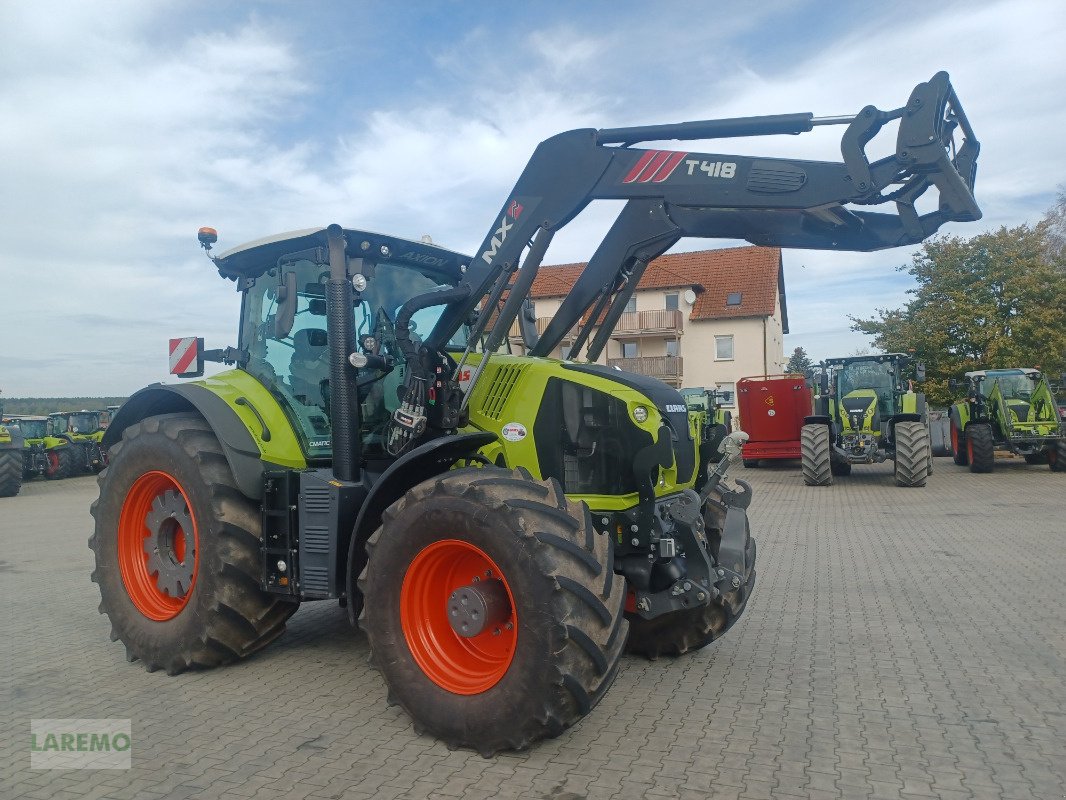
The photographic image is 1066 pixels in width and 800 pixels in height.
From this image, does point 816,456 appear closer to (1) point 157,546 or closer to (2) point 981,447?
(2) point 981,447

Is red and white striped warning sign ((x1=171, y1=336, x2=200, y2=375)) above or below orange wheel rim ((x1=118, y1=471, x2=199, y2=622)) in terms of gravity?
Answer: above

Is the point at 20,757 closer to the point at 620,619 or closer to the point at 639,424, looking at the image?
the point at 620,619

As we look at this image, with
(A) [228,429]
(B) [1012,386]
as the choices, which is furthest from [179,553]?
(B) [1012,386]

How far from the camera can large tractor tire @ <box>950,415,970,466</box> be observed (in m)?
21.4

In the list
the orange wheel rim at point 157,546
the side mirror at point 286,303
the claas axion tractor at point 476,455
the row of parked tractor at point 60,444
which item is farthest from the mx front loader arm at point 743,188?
the row of parked tractor at point 60,444

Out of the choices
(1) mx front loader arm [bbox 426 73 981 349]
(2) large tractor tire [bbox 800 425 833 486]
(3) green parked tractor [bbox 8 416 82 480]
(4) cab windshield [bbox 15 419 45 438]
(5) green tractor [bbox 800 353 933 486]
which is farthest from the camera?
(4) cab windshield [bbox 15 419 45 438]

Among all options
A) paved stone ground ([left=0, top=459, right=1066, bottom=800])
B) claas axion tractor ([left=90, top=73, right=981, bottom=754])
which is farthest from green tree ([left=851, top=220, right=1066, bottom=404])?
claas axion tractor ([left=90, top=73, right=981, bottom=754])

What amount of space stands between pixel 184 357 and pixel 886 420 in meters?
16.1

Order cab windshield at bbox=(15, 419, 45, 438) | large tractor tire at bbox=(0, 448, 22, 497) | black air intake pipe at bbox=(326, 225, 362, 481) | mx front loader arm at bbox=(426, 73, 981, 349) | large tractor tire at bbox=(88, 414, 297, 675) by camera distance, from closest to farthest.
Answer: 1. mx front loader arm at bbox=(426, 73, 981, 349)
2. black air intake pipe at bbox=(326, 225, 362, 481)
3. large tractor tire at bbox=(88, 414, 297, 675)
4. large tractor tire at bbox=(0, 448, 22, 497)
5. cab windshield at bbox=(15, 419, 45, 438)

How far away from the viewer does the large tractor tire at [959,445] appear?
21359mm

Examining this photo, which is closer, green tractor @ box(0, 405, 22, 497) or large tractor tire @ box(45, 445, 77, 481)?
green tractor @ box(0, 405, 22, 497)

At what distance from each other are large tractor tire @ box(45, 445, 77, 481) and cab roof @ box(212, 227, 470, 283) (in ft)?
78.8
